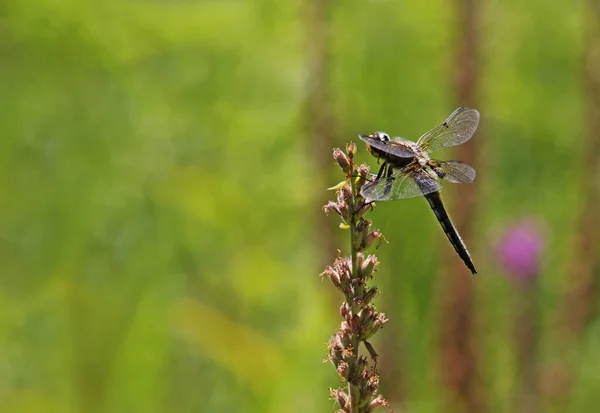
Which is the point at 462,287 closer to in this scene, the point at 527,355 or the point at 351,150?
the point at 527,355

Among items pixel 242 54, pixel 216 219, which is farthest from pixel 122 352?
pixel 242 54

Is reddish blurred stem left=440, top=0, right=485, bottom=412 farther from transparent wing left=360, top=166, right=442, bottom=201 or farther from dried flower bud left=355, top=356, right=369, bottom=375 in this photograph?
dried flower bud left=355, top=356, right=369, bottom=375

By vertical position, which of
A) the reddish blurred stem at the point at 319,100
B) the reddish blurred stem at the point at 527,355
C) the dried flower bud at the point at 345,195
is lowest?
the reddish blurred stem at the point at 527,355

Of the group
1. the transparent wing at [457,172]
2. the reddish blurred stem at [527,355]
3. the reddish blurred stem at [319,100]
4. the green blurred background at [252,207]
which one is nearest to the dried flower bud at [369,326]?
the transparent wing at [457,172]

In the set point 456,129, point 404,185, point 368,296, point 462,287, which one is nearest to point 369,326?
point 368,296

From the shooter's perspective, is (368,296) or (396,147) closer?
(368,296)

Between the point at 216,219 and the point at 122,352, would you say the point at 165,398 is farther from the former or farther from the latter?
the point at 216,219

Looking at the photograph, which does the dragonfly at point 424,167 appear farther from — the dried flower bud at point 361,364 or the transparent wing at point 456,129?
the dried flower bud at point 361,364
